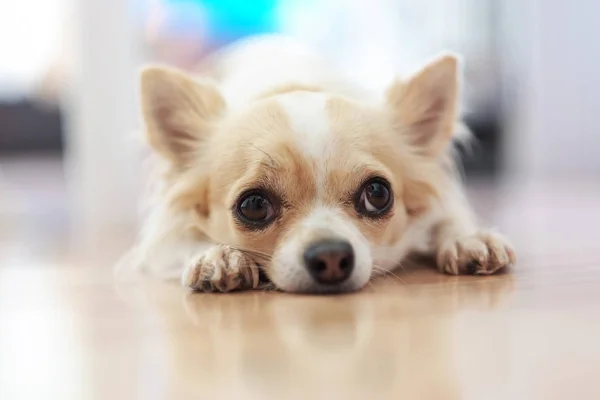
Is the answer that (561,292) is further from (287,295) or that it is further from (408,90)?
(408,90)

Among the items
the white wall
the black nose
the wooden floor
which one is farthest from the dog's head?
the white wall

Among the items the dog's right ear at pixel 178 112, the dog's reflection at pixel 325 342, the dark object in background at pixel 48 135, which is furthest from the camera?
the dark object in background at pixel 48 135

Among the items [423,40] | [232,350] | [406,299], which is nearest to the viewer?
[232,350]

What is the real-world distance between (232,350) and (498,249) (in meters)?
0.84

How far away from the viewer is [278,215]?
1617 mm

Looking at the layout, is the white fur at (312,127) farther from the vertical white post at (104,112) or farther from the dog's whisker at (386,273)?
the vertical white post at (104,112)

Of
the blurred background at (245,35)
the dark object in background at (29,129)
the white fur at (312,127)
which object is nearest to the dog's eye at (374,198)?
the white fur at (312,127)

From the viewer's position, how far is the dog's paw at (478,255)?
1715 millimetres

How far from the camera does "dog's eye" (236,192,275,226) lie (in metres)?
1.62

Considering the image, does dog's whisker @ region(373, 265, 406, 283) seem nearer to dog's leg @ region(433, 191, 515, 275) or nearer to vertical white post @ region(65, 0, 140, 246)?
dog's leg @ region(433, 191, 515, 275)

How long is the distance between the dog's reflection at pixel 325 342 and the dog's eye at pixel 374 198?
0.57ft

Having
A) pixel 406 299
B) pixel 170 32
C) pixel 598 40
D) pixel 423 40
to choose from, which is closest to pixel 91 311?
pixel 406 299

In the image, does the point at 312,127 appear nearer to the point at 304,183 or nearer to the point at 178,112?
the point at 304,183

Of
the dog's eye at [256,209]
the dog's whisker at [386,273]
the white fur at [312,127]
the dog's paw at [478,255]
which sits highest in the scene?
the white fur at [312,127]
